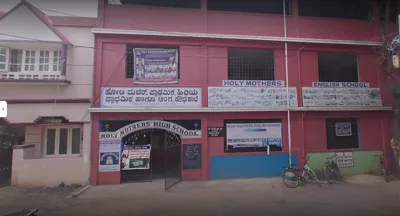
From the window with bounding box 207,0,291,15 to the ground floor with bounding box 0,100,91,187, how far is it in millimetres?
7285

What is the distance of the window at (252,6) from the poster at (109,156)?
750 centimetres

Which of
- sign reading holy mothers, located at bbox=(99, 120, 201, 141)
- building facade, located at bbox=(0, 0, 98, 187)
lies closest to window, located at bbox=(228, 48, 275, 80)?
sign reading holy mothers, located at bbox=(99, 120, 201, 141)

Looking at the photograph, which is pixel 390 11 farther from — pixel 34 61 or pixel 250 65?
pixel 34 61

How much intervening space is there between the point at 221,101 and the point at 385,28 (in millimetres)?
8714

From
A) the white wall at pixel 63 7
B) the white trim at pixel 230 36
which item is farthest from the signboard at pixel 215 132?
the white wall at pixel 63 7

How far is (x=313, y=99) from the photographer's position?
10.4 metres

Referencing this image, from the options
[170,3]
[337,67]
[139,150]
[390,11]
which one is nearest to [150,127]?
[139,150]

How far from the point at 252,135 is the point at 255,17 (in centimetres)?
524

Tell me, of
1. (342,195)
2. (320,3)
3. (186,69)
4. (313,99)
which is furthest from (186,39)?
(342,195)

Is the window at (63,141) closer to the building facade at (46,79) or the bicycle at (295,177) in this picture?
the building facade at (46,79)

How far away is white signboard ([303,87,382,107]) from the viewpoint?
408 inches

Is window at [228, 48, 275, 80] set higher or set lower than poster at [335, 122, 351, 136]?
higher

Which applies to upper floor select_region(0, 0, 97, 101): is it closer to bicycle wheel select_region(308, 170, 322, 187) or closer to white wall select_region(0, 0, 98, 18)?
white wall select_region(0, 0, 98, 18)

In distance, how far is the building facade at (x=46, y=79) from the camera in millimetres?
8812
